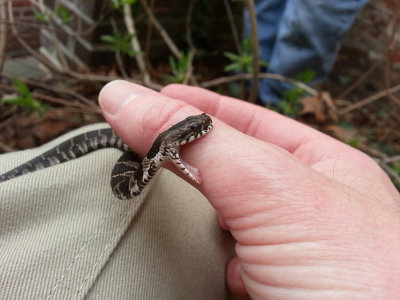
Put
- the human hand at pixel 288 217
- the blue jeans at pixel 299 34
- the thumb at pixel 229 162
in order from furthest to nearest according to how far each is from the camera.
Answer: the blue jeans at pixel 299 34 < the thumb at pixel 229 162 < the human hand at pixel 288 217

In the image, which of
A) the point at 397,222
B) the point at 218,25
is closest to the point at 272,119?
the point at 397,222

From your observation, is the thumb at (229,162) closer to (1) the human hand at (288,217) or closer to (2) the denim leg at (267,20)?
(1) the human hand at (288,217)

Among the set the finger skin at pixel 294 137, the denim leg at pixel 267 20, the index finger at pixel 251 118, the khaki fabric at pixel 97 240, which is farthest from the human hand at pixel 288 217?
the denim leg at pixel 267 20

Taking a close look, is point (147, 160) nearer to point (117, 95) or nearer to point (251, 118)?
point (117, 95)

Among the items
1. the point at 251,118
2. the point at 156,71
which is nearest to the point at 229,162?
the point at 251,118

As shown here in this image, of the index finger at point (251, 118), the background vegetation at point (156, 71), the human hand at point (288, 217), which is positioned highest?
the human hand at point (288, 217)

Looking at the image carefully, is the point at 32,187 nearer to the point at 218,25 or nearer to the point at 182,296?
the point at 182,296
